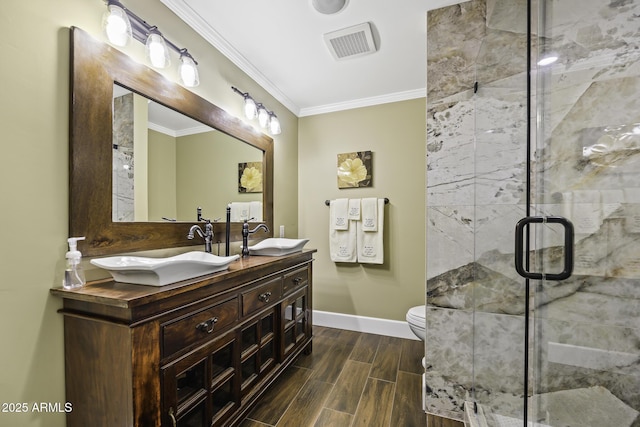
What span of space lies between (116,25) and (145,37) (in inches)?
7.8

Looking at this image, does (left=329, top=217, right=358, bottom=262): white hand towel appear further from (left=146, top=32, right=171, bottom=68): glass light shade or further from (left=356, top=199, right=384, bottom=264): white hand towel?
(left=146, top=32, right=171, bottom=68): glass light shade

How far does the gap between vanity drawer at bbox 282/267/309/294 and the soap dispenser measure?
1.10 metres

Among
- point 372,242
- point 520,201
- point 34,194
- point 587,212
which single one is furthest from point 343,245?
point 34,194

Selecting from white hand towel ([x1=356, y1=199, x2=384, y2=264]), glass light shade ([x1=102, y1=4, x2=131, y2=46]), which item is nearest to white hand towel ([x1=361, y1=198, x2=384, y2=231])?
white hand towel ([x1=356, y1=199, x2=384, y2=264])

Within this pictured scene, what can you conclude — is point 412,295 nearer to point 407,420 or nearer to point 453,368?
point 453,368

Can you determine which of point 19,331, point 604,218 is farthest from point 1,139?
point 604,218

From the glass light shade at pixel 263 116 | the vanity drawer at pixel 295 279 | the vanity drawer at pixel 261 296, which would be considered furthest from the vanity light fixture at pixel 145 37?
the vanity drawer at pixel 295 279

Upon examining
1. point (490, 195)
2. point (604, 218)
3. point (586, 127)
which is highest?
point (586, 127)

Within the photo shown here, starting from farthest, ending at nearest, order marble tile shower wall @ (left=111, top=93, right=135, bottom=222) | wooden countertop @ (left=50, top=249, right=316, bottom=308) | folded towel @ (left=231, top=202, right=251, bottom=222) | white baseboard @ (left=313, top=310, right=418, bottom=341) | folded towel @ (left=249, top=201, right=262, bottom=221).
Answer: white baseboard @ (left=313, top=310, right=418, bottom=341) < folded towel @ (left=249, top=201, right=262, bottom=221) < folded towel @ (left=231, top=202, right=251, bottom=222) < marble tile shower wall @ (left=111, top=93, right=135, bottom=222) < wooden countertop @ (left=50, top=249, right=316, bottom=308)

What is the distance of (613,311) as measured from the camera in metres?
1.21

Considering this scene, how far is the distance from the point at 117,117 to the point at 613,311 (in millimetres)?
2447

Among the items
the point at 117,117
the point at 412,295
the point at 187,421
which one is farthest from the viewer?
the point at 412,295

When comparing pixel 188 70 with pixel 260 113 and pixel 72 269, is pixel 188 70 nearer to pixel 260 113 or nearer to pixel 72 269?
pixel 260 113

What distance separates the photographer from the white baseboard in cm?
262
